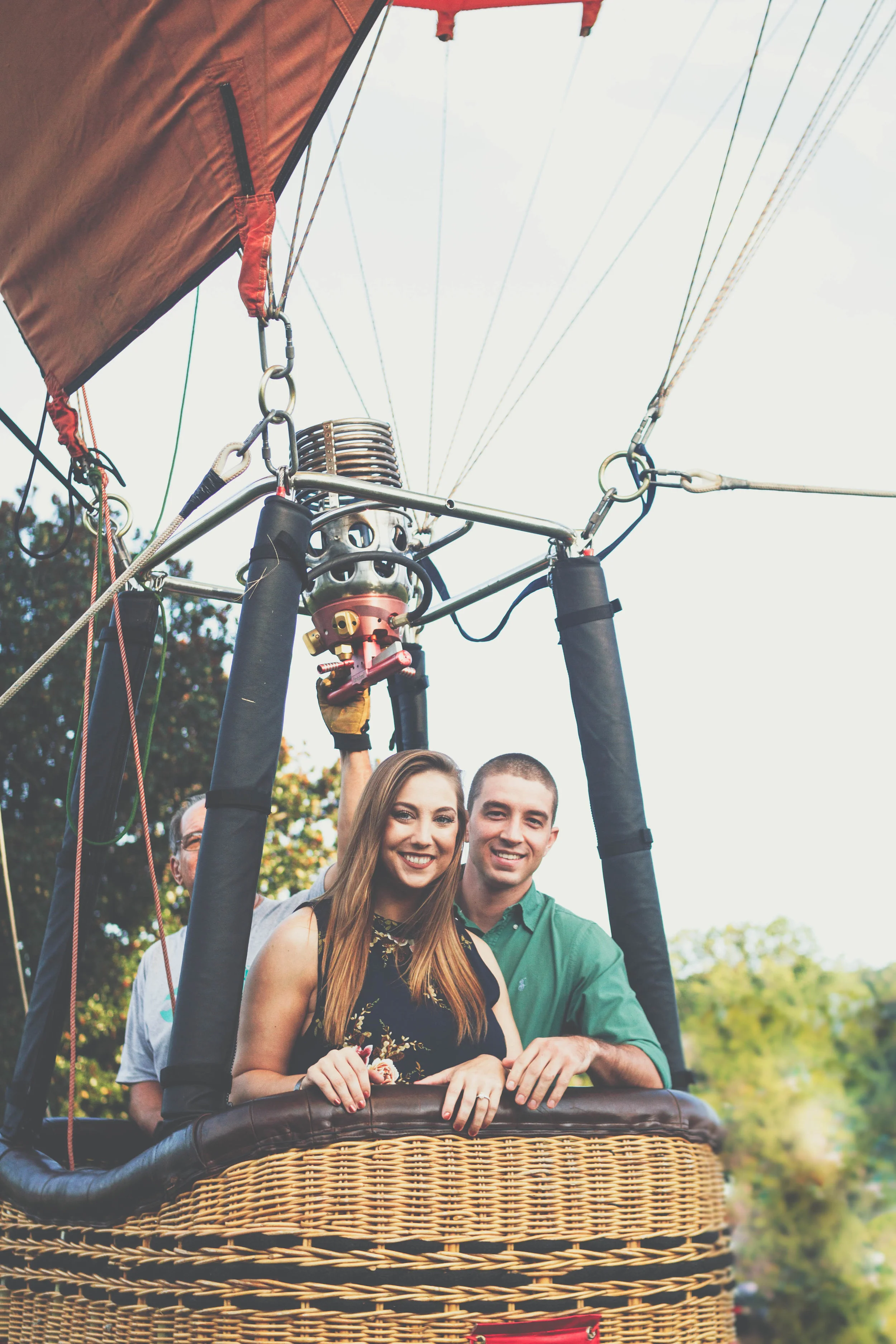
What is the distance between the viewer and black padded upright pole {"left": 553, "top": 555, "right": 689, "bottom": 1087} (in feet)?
7.75

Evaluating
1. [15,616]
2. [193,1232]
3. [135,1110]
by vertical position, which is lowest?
[193,1232]

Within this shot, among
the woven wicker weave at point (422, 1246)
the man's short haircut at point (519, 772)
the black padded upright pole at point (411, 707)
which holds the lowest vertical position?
the woven wicker weave at point (422, 1246)

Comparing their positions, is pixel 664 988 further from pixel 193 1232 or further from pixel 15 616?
pixel 15 616

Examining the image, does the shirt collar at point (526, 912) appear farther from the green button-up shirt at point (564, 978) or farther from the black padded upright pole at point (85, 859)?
the black padded upright pole at point (85, 859)

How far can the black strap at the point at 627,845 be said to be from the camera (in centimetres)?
244

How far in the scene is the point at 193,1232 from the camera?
1.69 metres

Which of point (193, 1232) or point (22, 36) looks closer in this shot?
point (193, 1232)

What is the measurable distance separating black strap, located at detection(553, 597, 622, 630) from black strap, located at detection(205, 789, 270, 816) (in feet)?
2.74

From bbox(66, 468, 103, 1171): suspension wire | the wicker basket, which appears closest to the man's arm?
bbox(66, 468, 103, 1171): suspension wire

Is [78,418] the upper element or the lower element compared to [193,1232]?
upper

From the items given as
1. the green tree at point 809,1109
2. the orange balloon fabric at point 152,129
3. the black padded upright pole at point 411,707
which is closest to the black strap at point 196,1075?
the orange balloon fabric at point 152,129

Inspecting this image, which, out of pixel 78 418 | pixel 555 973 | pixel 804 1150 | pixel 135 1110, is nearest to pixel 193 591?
pixel 78 418

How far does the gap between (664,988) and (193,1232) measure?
1.05 meters

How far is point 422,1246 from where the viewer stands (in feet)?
5.25
